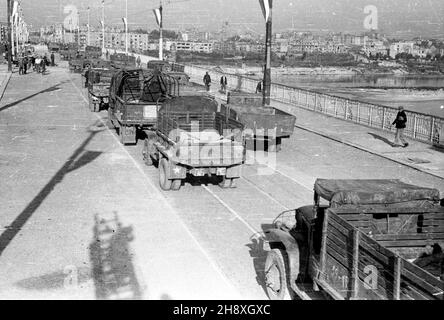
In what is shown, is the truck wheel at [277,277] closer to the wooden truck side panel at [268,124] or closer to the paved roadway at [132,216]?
the paved roadway at [132,216]

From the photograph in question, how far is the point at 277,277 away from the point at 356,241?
1.82 meters

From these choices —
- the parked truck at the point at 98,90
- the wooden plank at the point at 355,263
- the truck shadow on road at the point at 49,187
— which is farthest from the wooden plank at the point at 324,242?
the parked truck at the point at 98,90

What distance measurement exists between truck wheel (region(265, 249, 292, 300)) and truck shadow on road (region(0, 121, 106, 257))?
445cm

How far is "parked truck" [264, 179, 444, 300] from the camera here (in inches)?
229

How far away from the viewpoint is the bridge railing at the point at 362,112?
21406mm

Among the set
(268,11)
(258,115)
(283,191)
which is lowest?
(283,191)

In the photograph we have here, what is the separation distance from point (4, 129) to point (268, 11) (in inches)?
457

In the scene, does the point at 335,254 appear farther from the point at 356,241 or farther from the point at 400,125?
the point at 400,125

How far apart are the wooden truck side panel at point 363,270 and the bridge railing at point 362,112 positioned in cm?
1567
